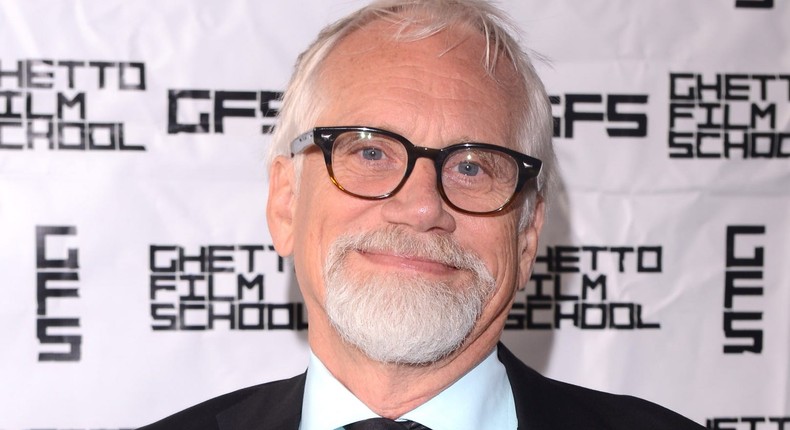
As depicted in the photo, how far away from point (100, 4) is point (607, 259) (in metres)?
1.32

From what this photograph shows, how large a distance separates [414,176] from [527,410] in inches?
17.8

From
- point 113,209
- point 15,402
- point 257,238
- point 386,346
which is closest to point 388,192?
point 386,346

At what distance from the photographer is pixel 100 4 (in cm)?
194

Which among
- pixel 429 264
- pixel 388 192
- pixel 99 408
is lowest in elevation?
pixel 99 408

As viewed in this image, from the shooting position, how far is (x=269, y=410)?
61.7 inches

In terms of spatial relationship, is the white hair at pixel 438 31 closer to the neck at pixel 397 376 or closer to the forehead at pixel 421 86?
the forehead at pixel 421 86

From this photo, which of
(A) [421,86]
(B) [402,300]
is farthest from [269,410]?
(A) [421,86]

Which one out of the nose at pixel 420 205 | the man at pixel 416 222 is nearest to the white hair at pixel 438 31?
the man at pixel 416 222

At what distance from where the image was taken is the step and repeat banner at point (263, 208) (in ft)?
6.31

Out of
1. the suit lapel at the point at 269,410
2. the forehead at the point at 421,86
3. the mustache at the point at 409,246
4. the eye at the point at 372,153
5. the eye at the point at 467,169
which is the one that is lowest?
the suit lapel at the point at 269,410

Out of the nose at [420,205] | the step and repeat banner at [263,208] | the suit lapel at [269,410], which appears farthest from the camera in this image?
the step and repeat banner at [263,208]

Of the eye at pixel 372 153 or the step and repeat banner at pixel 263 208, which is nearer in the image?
the eye at pixel 372 153

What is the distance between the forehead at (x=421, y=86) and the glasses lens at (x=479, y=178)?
37 mm

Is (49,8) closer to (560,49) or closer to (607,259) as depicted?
(560,49)
